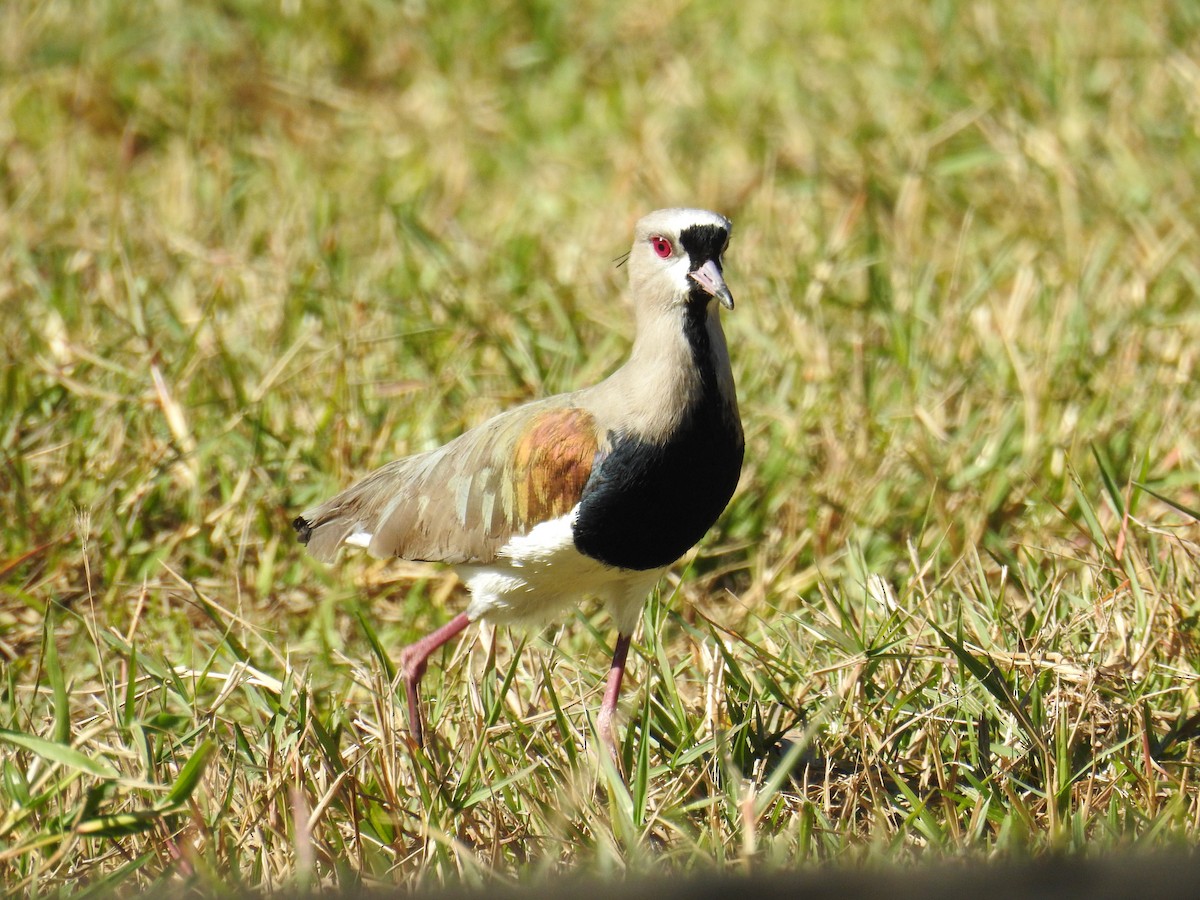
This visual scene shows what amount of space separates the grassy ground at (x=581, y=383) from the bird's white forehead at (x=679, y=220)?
0.85 metres

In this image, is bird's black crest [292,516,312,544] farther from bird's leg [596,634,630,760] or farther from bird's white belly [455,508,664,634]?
bird's leg [596,634,630,760]

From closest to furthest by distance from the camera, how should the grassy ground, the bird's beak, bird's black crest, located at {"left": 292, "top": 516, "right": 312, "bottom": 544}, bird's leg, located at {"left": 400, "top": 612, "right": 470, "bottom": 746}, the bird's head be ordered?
the grassy ground → the bird's beak → the bird's head → bird's leg, located at {"left": 400, "top": 612, "right": 470, "bottom": 746} → bird's black crest, located at {"left": 292, "top": 516, "right": 312, "bottom": 544}

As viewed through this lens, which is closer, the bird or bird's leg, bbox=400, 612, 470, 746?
the bird

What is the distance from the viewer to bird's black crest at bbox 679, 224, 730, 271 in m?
3.10

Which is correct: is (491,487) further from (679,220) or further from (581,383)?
(581,383)

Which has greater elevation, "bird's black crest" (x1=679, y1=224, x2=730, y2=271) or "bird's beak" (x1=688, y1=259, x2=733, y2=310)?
"bird's black crest" (x1=679, y1=224, x2=730, y2=271)

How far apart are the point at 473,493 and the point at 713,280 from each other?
0.76m

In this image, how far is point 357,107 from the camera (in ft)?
21.2

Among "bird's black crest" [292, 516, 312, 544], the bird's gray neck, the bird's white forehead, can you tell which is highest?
the bird's white forehead

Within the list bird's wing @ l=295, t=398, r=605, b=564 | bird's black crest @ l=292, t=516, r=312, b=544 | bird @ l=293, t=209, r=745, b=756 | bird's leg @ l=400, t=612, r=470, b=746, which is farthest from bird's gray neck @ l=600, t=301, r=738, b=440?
bird's black crest @ l=292, t=516, r=312, b=544

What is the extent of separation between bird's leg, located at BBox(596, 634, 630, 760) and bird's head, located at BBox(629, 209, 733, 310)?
78 centimetres

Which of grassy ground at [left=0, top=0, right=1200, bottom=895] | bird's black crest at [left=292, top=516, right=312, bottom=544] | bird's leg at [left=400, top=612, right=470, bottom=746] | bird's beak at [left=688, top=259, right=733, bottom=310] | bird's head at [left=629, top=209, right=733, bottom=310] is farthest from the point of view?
bird's black crest at [left=292, top=516, right=312, bottom=544]

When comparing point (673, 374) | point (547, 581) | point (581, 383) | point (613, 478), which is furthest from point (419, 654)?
point (581, 383)

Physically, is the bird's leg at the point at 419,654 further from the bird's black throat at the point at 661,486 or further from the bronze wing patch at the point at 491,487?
the bird's black throat at the point at 661,486
